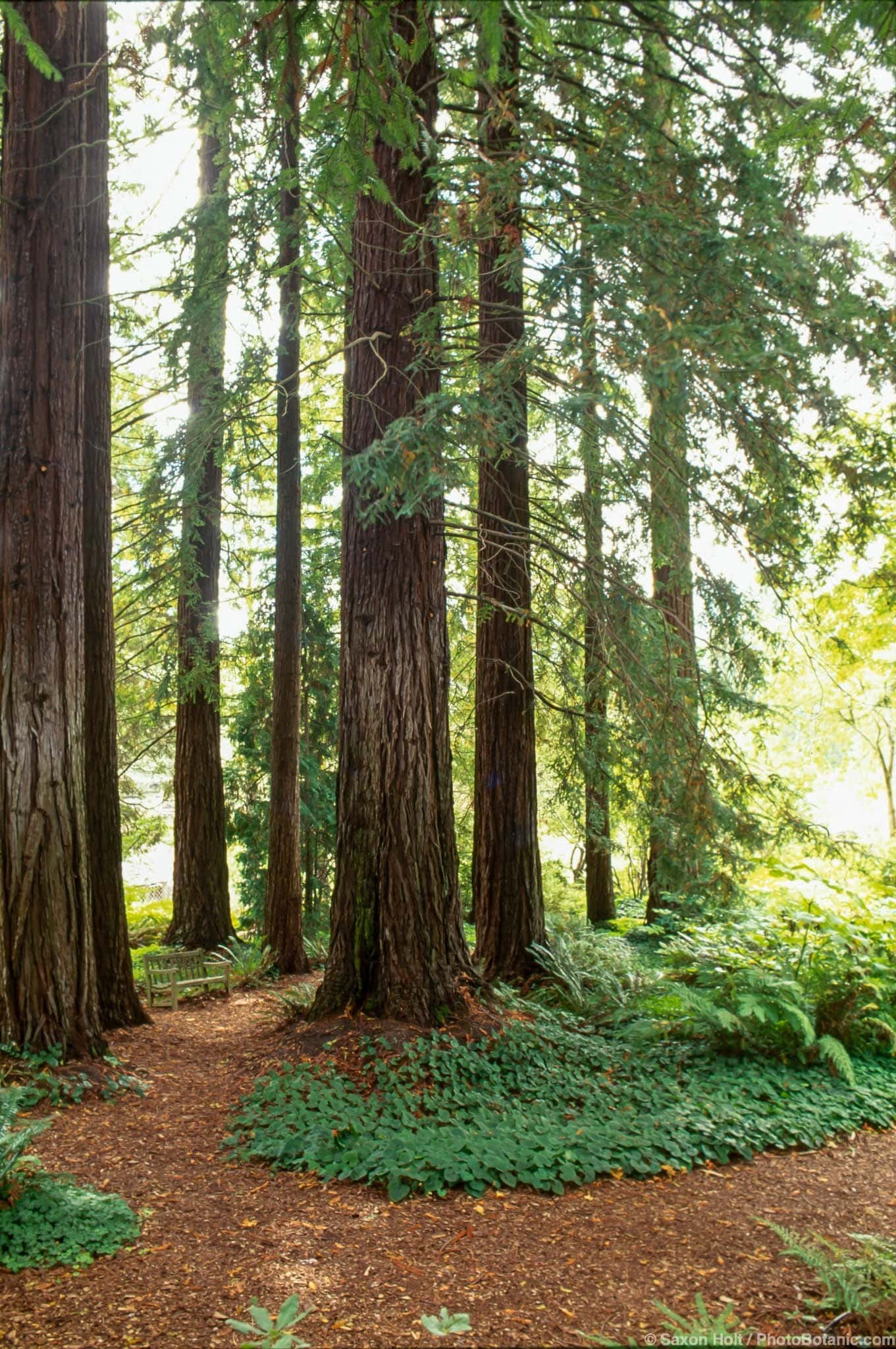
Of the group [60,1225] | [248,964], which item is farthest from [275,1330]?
[248,964]

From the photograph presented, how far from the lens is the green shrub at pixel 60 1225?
3852mm

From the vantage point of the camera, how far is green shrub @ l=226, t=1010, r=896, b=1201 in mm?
4824

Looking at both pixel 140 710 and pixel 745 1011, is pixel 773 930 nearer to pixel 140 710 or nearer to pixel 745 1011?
pixel 745 1011

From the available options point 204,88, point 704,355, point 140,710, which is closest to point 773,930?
point 704,355

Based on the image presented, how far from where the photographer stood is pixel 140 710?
42.2 feet

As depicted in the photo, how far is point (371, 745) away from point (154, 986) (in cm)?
435

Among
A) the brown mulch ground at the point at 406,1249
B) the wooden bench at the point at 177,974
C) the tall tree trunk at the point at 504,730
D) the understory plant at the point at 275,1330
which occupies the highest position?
the tall tree trunk at the point at 504,730

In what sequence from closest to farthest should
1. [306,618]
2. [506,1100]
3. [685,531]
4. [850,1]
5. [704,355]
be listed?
[850,1], [704,355], [506,1100], [685,531], [306,618]

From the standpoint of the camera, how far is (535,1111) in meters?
5.38

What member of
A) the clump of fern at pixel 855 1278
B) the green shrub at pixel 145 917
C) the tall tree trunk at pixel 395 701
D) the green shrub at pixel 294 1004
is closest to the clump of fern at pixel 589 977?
the tall tree trunk at pixel 395 701

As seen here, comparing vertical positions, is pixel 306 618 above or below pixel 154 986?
above

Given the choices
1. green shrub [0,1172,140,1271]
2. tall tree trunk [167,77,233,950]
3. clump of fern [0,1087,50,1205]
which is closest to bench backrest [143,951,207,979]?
tall tree trunk [167,77,233,950]

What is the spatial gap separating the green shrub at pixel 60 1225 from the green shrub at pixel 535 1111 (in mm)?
934

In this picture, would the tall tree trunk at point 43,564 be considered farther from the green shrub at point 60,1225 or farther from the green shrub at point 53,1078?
the green shrub at point 60,1225
